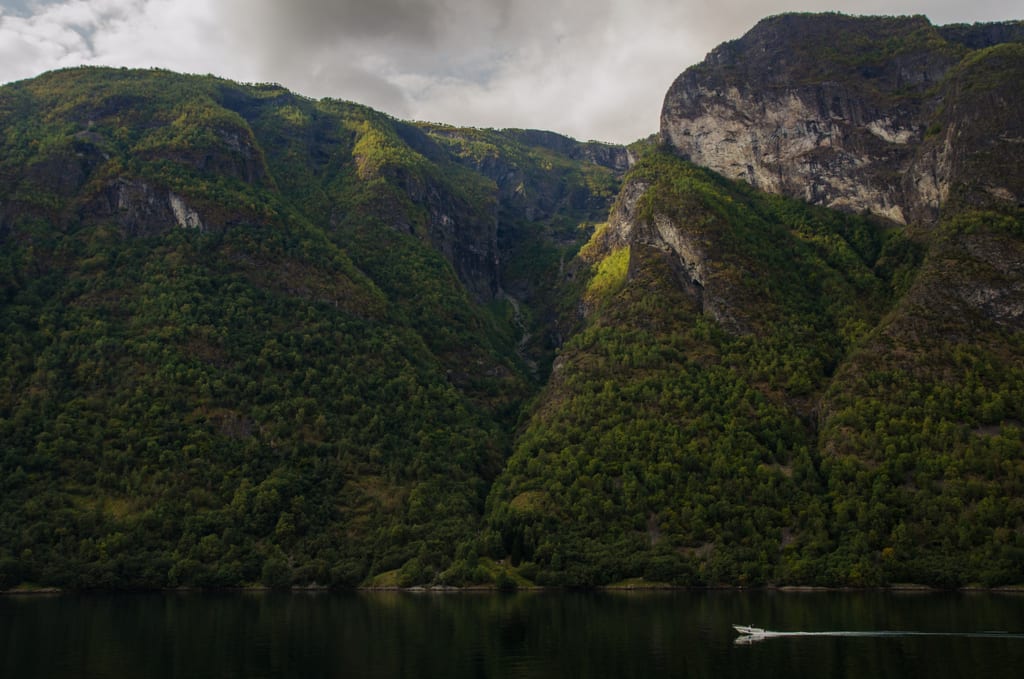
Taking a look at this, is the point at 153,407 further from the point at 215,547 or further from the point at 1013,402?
the point at 1013,402

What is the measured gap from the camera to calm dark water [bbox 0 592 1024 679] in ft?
230

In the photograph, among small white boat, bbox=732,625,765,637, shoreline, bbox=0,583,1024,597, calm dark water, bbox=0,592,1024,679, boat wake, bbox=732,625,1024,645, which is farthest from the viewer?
shoreline, bbox=0,583,1024,597

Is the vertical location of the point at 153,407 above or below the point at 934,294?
below

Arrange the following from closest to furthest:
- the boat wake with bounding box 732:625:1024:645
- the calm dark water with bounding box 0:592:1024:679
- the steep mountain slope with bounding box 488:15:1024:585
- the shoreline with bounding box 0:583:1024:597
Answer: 1. the calm dark water with bounding box 0:592:1024:679
2. the boat wake with bounding box 732:625:1024:645
3. the shoreline with bounding box 0:583:1024:597
4. the steep mountain slope with bounding box 488:15:1024:585

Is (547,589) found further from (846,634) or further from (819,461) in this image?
(846,634)

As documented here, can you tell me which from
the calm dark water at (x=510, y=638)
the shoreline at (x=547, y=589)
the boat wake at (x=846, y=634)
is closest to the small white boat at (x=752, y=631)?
the boat wake at (x=846, y=634)

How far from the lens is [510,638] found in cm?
8850

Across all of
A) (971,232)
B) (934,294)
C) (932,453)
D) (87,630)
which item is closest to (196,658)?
(87,630)

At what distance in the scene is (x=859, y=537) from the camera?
144 meters

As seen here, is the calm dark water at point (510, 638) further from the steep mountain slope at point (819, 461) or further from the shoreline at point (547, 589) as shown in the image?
the steep mountain slope at point (819, 461)

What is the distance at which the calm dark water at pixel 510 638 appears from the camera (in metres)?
70.0

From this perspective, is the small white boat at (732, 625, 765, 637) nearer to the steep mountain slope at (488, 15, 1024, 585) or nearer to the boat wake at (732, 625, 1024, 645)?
the boat wake at (732, 625, 1024, 645)

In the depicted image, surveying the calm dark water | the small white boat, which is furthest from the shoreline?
the small white boat

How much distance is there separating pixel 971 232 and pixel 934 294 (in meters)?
20.9
